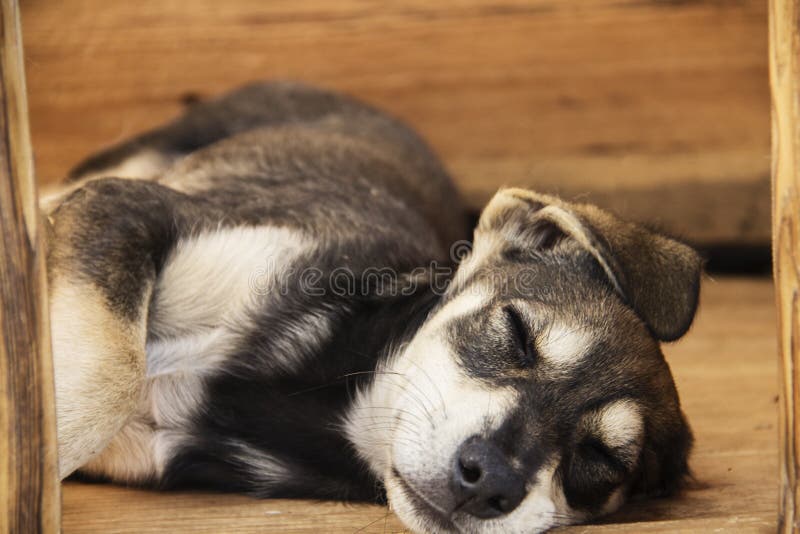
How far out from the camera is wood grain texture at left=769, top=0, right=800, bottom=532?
7.09ft

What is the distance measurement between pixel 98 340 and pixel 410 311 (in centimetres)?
98

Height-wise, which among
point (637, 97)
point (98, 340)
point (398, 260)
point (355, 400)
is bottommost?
point (637, 97)

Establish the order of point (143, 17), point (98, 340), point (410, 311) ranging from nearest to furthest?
point (98, 340), point (410, 311), point (143, 17)

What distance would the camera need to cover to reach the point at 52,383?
7.02 ft

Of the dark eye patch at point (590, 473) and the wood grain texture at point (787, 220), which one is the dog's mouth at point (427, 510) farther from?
the wood grain texture at point (787, 220)

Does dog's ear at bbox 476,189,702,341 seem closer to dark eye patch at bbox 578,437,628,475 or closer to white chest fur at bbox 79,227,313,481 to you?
dark eye patch at bbox 578,437,628,475

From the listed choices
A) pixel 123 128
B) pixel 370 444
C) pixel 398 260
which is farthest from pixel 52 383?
pixel 123 128

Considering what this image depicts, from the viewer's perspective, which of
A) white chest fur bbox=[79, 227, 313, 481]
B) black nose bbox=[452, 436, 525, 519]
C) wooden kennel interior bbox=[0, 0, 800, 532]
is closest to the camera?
black nose bbox=[452, 436, 525, 519]

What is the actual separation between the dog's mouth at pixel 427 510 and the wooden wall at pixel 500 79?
319 centimetres

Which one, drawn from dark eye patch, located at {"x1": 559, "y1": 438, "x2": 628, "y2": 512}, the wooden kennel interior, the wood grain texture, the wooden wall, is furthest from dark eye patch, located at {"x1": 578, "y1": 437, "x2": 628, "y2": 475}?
the wooden wall

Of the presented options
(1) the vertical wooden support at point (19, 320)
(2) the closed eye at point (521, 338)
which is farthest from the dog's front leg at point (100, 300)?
(2) the closed eye at point (521, 338)

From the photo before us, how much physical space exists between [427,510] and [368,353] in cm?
68

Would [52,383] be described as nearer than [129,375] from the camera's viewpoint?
Yes

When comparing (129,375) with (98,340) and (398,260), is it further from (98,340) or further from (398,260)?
(398,260)
